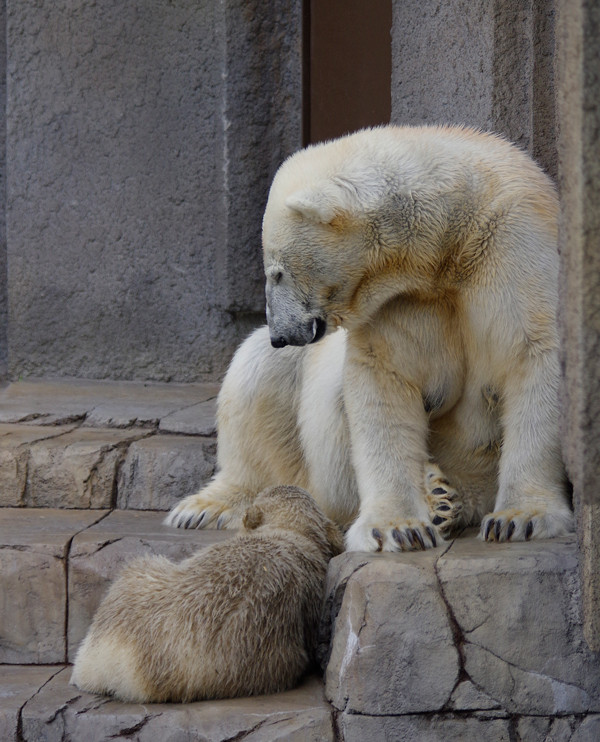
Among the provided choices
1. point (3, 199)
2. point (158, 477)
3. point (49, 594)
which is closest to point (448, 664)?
point (49, 594)

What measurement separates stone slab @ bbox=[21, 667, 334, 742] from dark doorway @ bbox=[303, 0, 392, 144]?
11.7 feet

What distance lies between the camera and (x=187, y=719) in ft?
10.0

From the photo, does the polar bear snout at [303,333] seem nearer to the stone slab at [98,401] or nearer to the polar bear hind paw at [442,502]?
the polar bear hind paw at [442,502]

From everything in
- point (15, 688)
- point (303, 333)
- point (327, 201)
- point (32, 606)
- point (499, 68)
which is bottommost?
point (15, 688)

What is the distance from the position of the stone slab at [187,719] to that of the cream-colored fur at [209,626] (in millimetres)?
47

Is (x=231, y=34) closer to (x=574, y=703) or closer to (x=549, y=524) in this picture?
(x=549, y=524)

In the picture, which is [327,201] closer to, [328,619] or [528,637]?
[328,619]

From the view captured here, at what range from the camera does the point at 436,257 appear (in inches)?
133

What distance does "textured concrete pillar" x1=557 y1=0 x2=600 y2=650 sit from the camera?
224 centimetres

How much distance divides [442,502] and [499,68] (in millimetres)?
1861

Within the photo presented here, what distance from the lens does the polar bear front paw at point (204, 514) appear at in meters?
4.29

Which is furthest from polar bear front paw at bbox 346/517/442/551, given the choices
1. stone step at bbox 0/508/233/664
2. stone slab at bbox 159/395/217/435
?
stone slab at bbox 159/395/217/435

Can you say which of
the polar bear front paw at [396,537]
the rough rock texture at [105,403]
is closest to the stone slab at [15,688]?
the polar bear front paw at [396,537]

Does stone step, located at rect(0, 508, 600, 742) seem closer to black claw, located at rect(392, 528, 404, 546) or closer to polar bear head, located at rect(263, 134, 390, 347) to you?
black claw, located at rect(392, 528, 404, 546)
